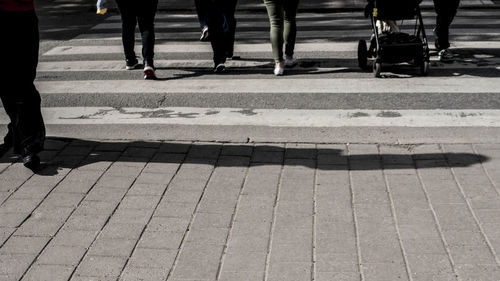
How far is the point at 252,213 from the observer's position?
4352mm

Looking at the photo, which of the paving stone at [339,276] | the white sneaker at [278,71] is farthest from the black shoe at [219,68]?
the paving stone at [339,276]

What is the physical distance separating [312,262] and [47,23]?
10000mm

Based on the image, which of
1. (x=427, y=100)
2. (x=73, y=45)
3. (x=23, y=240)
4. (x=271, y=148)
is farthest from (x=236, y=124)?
(x=73, y=45)

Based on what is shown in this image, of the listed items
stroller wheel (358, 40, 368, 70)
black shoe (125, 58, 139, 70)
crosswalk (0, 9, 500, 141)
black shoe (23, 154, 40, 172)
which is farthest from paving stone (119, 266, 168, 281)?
black shoe (125, 58, 139, 70)

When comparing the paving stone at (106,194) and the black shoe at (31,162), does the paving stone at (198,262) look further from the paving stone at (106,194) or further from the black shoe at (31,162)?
the black shoe at (31,162)

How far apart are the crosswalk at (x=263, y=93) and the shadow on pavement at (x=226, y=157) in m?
0.29

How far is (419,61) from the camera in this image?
25.7ft

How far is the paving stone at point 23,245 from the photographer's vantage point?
3908 millimetres

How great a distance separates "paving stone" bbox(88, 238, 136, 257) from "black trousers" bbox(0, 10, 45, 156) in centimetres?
155

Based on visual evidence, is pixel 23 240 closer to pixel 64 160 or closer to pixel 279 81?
pixel 64 160

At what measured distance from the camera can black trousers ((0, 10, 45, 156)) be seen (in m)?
5.08

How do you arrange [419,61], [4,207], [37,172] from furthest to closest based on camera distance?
1. [419,61]
2. [37,172]
3. [4,207]

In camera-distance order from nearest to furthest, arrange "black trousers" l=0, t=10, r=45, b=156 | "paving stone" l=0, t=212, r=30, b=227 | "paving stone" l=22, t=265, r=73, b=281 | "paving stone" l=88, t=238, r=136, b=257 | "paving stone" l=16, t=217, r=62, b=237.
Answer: "paving stone" l=22, t=265, r=73, b=281 → "paving stone" l=88, t=238, r=136, b=257 → "paving stone" l=16, t=217, r=62, b=237 → "paving stone" l=0, t=212, r=30, b=227 → "black trousers" l=0, t=10, r=45, b=156

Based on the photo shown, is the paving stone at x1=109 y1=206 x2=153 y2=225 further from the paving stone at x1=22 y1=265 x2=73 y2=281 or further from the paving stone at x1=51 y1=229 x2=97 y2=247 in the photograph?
the paving stone at x1=22 y1=265 x2=73 y2=281
